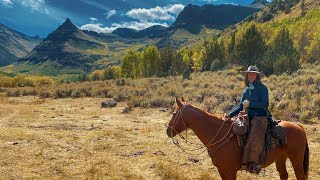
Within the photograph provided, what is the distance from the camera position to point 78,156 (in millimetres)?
15352

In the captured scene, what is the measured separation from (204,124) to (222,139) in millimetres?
637

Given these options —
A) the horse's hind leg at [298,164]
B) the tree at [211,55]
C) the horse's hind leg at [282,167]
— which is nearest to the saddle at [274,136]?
the horse's hind leg at [298,164]

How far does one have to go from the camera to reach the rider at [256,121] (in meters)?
8.95

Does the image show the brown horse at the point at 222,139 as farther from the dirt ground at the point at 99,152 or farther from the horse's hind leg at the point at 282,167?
the dirt ground at the point at 99,152

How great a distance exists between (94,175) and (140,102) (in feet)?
67.1

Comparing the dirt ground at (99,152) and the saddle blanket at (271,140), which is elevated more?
the saddle blanket at (271,140)

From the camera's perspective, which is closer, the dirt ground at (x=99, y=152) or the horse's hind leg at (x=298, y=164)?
the horse's hind leg at (x=298, y=164)

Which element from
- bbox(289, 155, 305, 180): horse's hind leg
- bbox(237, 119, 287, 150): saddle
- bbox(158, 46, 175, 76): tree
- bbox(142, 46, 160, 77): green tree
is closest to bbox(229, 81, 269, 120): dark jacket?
bbox(237, 119, 287, 150): saddle

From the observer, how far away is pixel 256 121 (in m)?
9.04

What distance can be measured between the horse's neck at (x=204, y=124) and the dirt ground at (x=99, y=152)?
358 cm

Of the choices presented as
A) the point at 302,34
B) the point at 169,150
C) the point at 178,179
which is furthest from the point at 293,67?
the point at 178,179

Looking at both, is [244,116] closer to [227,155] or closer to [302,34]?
[227,155]

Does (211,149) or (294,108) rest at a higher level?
(211,149)

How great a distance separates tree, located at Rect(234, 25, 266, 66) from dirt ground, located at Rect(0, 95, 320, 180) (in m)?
49.8
